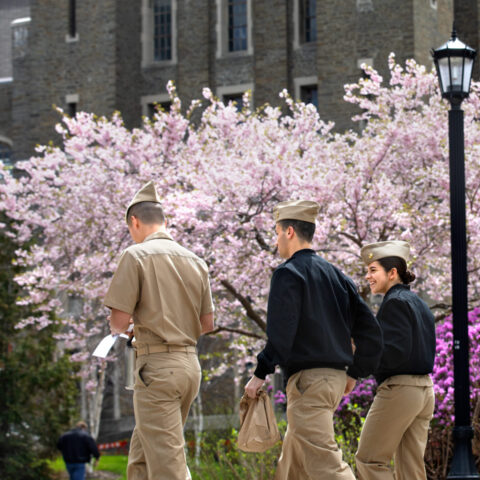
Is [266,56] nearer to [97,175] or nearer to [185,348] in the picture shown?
[97,175]

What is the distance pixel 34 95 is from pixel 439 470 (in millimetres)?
29588

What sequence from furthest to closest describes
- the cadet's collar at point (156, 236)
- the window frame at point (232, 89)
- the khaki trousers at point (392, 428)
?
the window frame at point (232, 89)
the khaki trousers at point (392, 428)
the cadet's collar at point (156, 236)

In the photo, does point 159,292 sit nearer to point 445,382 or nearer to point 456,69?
point 456,69

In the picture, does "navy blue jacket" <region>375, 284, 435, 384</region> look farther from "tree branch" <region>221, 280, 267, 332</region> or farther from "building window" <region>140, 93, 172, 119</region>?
"building window" <region>140, 93, 172, 119</region>

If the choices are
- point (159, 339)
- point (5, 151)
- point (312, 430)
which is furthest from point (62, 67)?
point (312, 430)

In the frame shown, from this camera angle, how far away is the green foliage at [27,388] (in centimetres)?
2370

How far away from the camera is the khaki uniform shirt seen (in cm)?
617

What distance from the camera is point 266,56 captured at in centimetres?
3444

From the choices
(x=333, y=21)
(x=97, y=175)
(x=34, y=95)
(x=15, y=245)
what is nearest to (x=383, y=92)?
(x=97, y=175)

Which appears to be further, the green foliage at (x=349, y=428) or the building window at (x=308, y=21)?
the building window at (x=308, y=21)

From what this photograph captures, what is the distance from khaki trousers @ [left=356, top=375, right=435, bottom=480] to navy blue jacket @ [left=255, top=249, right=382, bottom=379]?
0.94 meters

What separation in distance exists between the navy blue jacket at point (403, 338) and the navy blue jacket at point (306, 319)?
2.83 ft

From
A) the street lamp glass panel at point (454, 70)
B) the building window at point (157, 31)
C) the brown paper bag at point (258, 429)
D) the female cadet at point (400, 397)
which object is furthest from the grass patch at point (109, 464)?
the brown paper bag at point (258, 429)

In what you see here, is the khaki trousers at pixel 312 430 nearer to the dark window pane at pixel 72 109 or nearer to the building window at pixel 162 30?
the dark window pane at pixel 72 109
